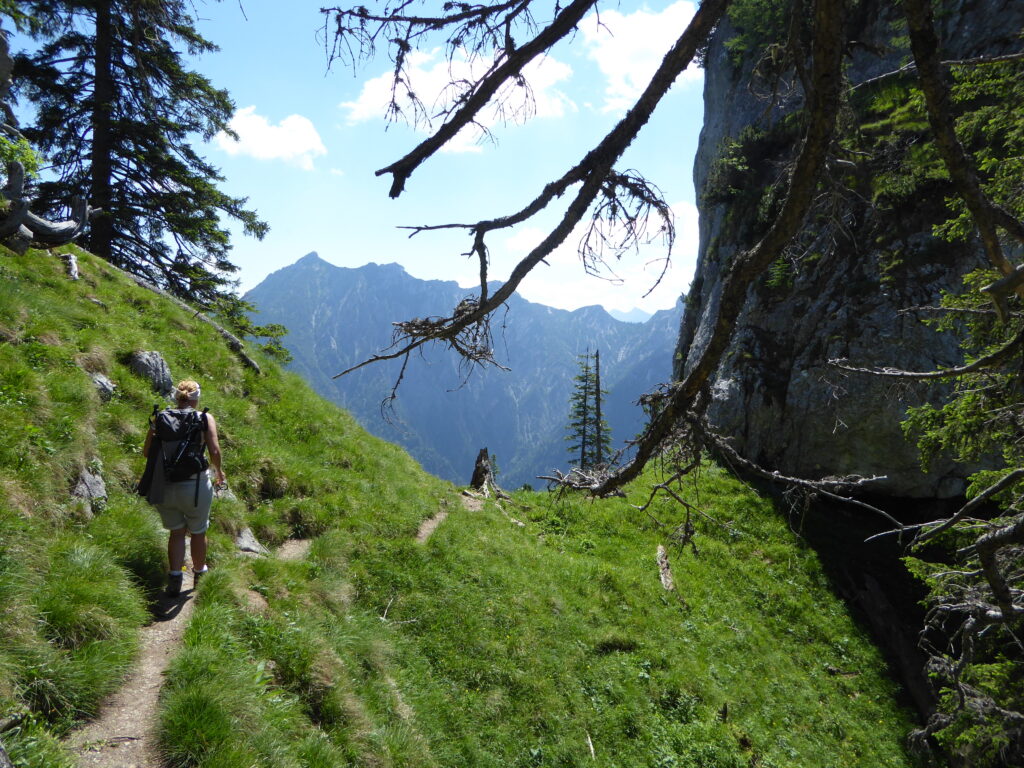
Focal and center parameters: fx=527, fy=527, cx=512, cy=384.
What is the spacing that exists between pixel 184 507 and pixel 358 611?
354cm

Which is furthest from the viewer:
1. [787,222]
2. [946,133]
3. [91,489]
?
[91,489]

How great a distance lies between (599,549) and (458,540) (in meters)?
5.20

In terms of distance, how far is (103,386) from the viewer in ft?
26.4

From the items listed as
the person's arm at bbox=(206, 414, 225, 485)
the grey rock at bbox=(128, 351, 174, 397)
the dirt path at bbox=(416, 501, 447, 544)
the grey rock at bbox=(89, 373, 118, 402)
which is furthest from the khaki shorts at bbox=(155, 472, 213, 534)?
the dirt path at bbox=(416, 501, 447, 544)

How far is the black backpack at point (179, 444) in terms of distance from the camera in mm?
5617

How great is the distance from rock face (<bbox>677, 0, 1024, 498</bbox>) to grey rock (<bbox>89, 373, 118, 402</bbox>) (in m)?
13.7

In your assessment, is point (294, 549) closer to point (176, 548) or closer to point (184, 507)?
point (176, 548)

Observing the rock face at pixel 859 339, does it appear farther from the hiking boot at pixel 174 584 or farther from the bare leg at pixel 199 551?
the hiking boot at pixel 174 584

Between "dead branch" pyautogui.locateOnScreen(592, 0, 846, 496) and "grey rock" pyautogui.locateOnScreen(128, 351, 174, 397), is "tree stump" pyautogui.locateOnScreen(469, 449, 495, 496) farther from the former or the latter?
"dead branch" pyautogui.locateOnScreen(592, 0, 846, 496)

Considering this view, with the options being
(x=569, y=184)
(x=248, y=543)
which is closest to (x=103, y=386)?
(x=248, y=543)

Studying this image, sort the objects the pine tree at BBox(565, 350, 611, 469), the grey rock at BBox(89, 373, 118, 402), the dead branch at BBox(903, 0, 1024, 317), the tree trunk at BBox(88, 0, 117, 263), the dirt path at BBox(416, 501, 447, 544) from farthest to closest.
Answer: the pine tree at BBox(565, 350, 611, 469), the tree trunk at BBox(88, 0, 117, 263), the dirt path at BBox(416, 501, 447, 544), the grey rock at BBox(89, 373, 118, 402), the dead branch at BBox(903, 0, 1024, 317)

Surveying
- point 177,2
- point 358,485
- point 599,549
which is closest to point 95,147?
point 358,485

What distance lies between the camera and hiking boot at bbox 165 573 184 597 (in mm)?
5559

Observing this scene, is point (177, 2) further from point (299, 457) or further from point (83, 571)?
point (299, 457)
